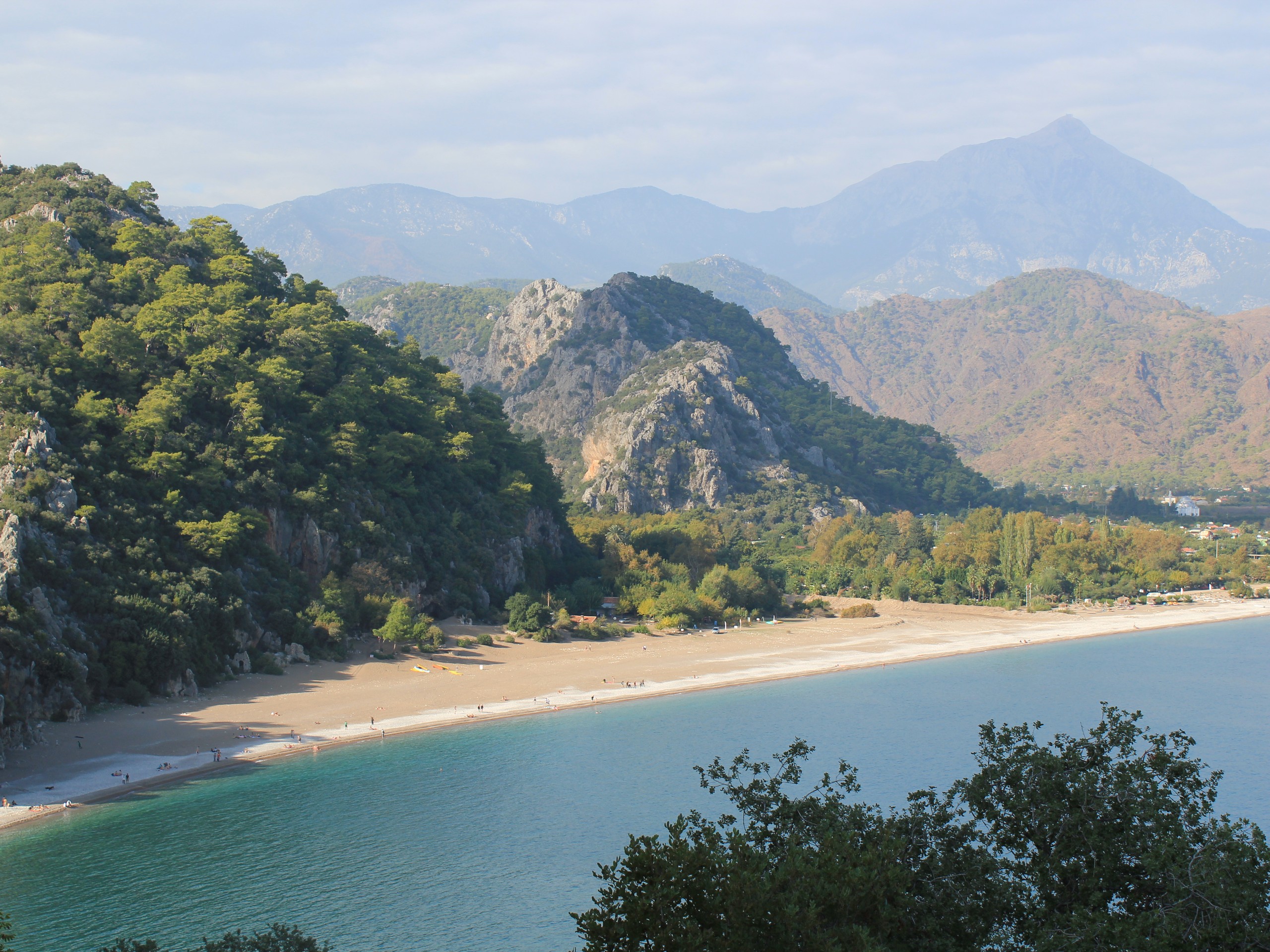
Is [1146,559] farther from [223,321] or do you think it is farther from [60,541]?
[60,541]

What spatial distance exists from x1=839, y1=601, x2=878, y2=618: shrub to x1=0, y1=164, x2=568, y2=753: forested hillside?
77.8ft

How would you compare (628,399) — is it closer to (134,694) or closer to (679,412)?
(679,412)

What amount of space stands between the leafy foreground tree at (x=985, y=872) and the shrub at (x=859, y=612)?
Answer: 65320mm

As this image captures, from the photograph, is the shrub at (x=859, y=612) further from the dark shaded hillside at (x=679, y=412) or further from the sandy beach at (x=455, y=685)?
the dark shaded hillside at (x=679, y=412)

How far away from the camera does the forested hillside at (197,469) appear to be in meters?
44.0

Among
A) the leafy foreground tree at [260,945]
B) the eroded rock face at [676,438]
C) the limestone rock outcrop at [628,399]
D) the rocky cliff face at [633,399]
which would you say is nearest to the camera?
the leafy foreground tree at [260,945]

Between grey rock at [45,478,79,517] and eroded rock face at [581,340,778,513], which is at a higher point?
eroded rock face at [581,340,778,513]

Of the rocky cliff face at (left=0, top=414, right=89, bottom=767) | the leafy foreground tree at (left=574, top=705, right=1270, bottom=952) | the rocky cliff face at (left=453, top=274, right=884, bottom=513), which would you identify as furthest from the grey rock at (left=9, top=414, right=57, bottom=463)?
the rocky cliff face at (left=453, top=274, right=884, bottom=513)

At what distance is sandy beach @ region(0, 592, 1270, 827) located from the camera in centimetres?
3738

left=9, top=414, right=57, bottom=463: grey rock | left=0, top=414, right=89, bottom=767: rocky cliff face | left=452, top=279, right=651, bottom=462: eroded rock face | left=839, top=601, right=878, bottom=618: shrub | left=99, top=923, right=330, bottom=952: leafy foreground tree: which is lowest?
left=839, top=601, right=878, bottom=618: shrub

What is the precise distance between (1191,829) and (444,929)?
17.6m

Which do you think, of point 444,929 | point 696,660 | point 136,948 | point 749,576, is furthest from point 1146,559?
point 136,948

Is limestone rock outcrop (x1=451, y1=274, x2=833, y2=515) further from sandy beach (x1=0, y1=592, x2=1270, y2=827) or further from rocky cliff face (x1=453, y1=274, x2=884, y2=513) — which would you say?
sandy beach (x1=0, y1=592, x2=1270, y2=827)

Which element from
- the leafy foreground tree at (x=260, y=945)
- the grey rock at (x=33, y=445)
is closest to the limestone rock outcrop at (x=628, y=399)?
the grey rock at (x=33, y=445)
